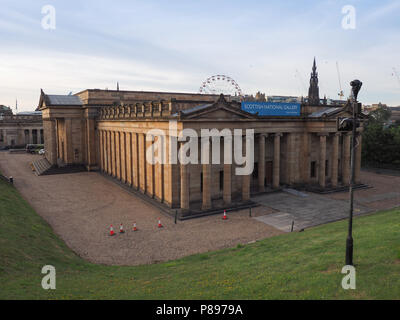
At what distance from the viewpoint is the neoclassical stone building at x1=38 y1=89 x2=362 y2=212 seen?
3638 centimetres

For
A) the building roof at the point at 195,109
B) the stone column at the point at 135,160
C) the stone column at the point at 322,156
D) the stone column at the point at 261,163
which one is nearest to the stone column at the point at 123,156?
the stone column at the point at 135,160

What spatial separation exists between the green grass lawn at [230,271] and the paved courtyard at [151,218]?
11.2 ft

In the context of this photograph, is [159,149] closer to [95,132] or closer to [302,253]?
[302,253]

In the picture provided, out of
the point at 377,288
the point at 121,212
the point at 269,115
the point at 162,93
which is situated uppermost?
the point at 162,93

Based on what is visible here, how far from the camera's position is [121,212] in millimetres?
36969

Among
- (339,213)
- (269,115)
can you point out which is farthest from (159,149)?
(339,213)

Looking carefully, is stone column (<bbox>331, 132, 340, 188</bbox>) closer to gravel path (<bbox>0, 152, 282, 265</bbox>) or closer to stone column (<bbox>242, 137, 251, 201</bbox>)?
stone column (<bbox>242, 137, 251, 201</bbox>)

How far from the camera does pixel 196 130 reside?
113ft

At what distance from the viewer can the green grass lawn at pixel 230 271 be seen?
13359 millimetres

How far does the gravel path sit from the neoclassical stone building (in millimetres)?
3389

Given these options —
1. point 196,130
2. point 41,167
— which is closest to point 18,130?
point 41,167

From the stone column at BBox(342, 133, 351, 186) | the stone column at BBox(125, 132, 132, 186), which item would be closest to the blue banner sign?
the stone column at BBox(342, 133, 351, 186)

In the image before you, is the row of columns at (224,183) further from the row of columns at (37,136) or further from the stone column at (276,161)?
the row of columns at (37,136)
